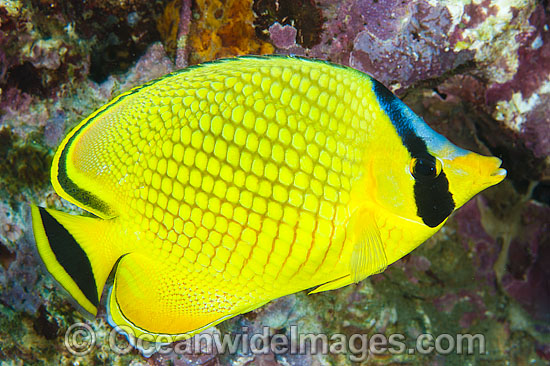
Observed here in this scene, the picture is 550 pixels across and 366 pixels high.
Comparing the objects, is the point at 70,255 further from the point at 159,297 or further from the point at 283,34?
the point at 283,34

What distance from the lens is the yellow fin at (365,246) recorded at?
122 centimetres

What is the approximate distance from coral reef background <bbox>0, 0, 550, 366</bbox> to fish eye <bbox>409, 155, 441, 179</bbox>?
118cm

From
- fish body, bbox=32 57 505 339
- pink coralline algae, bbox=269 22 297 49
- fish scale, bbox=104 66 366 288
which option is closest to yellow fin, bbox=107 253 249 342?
fish body, bbox=32 57 505 339

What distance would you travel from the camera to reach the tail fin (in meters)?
1.28

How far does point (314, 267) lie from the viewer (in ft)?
4.25

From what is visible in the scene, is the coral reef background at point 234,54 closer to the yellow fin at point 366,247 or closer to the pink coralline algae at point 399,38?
the pink coralline algae at point 399,38

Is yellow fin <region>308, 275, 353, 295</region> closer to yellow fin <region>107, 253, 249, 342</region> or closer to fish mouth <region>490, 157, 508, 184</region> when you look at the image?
yellow fin <region>107, 253, 249, 342</region>

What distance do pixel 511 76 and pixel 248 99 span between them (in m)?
2.16

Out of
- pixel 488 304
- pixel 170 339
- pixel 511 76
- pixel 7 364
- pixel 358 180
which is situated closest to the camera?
pixel 358 180

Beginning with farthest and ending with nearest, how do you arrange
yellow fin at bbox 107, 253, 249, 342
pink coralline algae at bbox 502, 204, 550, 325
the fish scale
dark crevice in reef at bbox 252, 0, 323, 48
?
pink coralline algae at bbox 502, 204, 550, 325
dark crevice in reef at bbox 252, 0, 323, 48
yellow fin at bbox 107, 253, 249, 342
the fish scale

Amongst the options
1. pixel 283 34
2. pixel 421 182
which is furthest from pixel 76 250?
pixel 283 34

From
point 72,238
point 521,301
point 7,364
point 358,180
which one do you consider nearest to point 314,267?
point 358,180

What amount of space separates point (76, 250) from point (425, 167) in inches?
50.3

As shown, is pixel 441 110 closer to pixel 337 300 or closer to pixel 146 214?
pixel 337 300
